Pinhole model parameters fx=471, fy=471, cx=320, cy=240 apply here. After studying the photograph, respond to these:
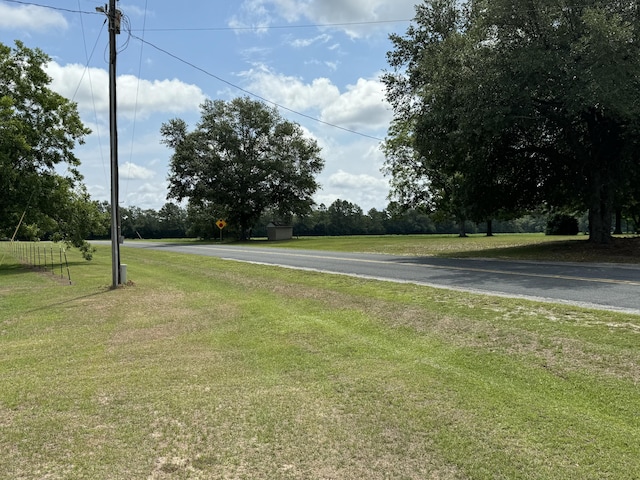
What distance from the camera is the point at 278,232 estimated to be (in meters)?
52.8

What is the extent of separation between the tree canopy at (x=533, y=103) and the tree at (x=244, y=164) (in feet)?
97.5

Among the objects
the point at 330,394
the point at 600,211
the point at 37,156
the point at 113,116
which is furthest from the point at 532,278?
the point at 37,156

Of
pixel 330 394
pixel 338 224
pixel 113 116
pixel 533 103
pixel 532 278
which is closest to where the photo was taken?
pixel 330 394

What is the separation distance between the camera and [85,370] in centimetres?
542

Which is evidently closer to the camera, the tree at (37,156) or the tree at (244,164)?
the tree at (37,156)

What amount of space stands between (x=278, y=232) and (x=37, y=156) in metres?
31.4

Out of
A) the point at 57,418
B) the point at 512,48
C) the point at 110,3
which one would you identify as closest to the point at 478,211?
the point at 512,48

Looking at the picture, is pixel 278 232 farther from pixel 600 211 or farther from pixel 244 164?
pixel 600 211

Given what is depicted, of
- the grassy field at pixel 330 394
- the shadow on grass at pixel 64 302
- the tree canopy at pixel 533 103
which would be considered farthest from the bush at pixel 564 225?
the shadow on grass at pixel 64 302

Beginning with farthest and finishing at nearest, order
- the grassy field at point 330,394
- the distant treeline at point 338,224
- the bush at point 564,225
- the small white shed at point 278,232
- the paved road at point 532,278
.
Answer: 1. the distant treeline at point 338,224
2. the small white shed at point 278,232
3. the bush at point 564,225
4. the paved road at point 532,278
5. the grassy field at point 330,394

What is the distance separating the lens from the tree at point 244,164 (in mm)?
52375

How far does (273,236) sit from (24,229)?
30009 mm

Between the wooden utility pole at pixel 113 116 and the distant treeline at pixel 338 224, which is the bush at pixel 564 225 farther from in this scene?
the distant treeline at pixel 338 224

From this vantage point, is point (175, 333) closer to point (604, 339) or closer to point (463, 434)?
point (463, 434)
